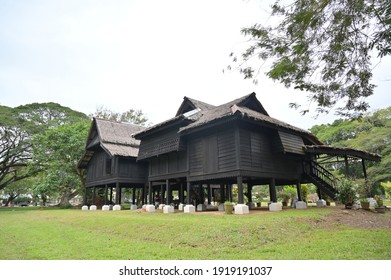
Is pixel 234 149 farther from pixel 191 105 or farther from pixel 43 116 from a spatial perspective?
pixel 43 116

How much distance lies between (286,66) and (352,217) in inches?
295

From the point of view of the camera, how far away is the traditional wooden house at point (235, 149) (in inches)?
505

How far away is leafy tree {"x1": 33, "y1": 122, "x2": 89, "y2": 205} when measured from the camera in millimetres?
25348

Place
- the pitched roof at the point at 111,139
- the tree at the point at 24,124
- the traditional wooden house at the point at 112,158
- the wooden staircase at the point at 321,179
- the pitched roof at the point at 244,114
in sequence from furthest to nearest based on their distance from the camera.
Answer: the tree at the point at 24,124 → the pitched roof at the point at 111,139 → the traditional wooden house at the point at 112,158 → the wooden staircase at the point at 321,179 → the pitched roof at the point at 244,114

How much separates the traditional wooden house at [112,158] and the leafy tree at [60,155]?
130cm

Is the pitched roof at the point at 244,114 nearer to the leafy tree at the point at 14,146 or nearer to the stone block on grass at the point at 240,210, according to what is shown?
the stone block on grass at the point at 240,210

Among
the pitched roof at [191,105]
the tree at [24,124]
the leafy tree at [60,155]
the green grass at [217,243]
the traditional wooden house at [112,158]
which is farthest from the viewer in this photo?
the tree at [24,124]

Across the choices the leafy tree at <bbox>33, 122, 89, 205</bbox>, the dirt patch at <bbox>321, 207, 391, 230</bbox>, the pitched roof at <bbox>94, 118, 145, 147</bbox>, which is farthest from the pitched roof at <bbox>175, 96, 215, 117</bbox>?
the leafy tree at <bbox>33, 122, 89, 205</bbox>

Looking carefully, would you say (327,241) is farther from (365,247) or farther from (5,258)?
(5,258)

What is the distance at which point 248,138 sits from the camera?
523 inches

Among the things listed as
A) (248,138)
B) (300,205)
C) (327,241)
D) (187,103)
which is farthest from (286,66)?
(187,103)

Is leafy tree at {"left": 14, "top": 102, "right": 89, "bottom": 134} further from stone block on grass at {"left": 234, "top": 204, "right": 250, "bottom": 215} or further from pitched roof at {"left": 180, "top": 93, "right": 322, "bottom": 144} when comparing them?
stone block on grass at {"left": 234, "top": 204, "right": 250, "bottom": 215}

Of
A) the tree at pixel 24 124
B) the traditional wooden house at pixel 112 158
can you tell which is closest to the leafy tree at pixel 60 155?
the traditional wooden house at pixel 112 158

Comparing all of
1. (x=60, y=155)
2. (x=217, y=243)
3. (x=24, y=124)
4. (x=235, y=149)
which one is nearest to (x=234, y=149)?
(x=235, y=149)
